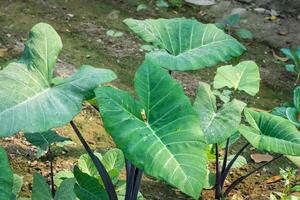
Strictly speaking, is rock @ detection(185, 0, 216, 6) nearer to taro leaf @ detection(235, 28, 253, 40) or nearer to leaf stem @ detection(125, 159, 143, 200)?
taro leaf @ detection(235, 28, 253, 40)

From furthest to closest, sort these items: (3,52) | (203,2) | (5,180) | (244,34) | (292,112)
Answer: (203,2)
(244,34)
(3,52)
(292,112)
(5,180)

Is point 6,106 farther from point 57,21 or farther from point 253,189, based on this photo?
point 57,21

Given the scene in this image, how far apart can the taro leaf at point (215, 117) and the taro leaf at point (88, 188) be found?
0.48 m

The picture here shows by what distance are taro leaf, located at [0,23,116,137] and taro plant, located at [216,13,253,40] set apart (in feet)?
7.25

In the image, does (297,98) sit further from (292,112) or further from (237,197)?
(237,197)

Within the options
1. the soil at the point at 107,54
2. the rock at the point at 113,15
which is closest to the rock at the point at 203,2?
the soil at the point at 107,54

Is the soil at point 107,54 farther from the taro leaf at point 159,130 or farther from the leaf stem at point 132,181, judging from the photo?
the taro leaf at point 159,130

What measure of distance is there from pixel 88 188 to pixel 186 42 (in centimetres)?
74

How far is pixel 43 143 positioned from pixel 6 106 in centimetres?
55

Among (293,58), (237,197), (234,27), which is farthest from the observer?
(234,27)

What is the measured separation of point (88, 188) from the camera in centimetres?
213

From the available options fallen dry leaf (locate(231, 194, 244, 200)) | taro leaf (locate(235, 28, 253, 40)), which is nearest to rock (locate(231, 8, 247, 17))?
taro leaf (locate(235, 28, 253, 40))

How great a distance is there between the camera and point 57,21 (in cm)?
434

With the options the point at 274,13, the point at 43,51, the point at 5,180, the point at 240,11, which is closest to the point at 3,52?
the point at 43,51
